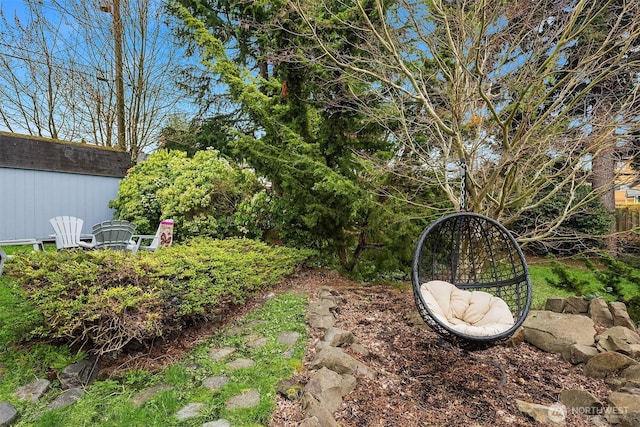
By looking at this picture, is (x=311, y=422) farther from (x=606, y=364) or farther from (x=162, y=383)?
(x=606, y=364)

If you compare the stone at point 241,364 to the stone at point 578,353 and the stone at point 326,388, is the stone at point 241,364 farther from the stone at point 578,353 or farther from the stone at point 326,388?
the stone at point 578,353

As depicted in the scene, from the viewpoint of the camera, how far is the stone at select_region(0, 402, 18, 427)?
82.9 inches

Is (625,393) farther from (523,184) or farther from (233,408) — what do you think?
(523,184)

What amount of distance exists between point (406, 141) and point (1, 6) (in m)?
9.53

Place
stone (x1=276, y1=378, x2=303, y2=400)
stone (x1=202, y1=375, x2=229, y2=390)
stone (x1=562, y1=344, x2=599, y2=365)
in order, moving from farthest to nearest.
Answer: stone (x1=562, y1=344, x2=599, y2=365)
stone (x1=202, y1=375, x2=229, y2=390)
stone (x1=276, y1=378, x2=303, y2=400)

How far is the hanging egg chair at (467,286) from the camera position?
2.60 metres

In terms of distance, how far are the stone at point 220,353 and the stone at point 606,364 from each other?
2823 mm

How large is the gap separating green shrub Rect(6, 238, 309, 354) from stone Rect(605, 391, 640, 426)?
9.46 feet

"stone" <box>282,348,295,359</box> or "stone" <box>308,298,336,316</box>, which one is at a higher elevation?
"stone" <box>308,298,336,316</box>

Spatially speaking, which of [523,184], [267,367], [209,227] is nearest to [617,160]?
[523,184]

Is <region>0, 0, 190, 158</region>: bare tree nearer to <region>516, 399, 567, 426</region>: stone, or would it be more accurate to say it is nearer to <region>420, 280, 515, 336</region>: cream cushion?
<region>420, 280, 515, 336</region>: cream cushion

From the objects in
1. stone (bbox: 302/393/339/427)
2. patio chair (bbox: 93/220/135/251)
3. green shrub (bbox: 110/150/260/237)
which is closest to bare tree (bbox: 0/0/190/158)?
green shrub (bbox: 110/150/260/237)

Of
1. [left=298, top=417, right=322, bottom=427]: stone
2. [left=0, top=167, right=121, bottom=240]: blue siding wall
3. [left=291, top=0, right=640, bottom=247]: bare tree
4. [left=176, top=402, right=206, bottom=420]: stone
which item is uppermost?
[left=291, top=0, right=640, bottom=247]: bare tree

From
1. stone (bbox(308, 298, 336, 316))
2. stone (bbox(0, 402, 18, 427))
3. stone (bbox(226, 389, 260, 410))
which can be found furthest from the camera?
stone (bbox(308, 298, 336, 316))
